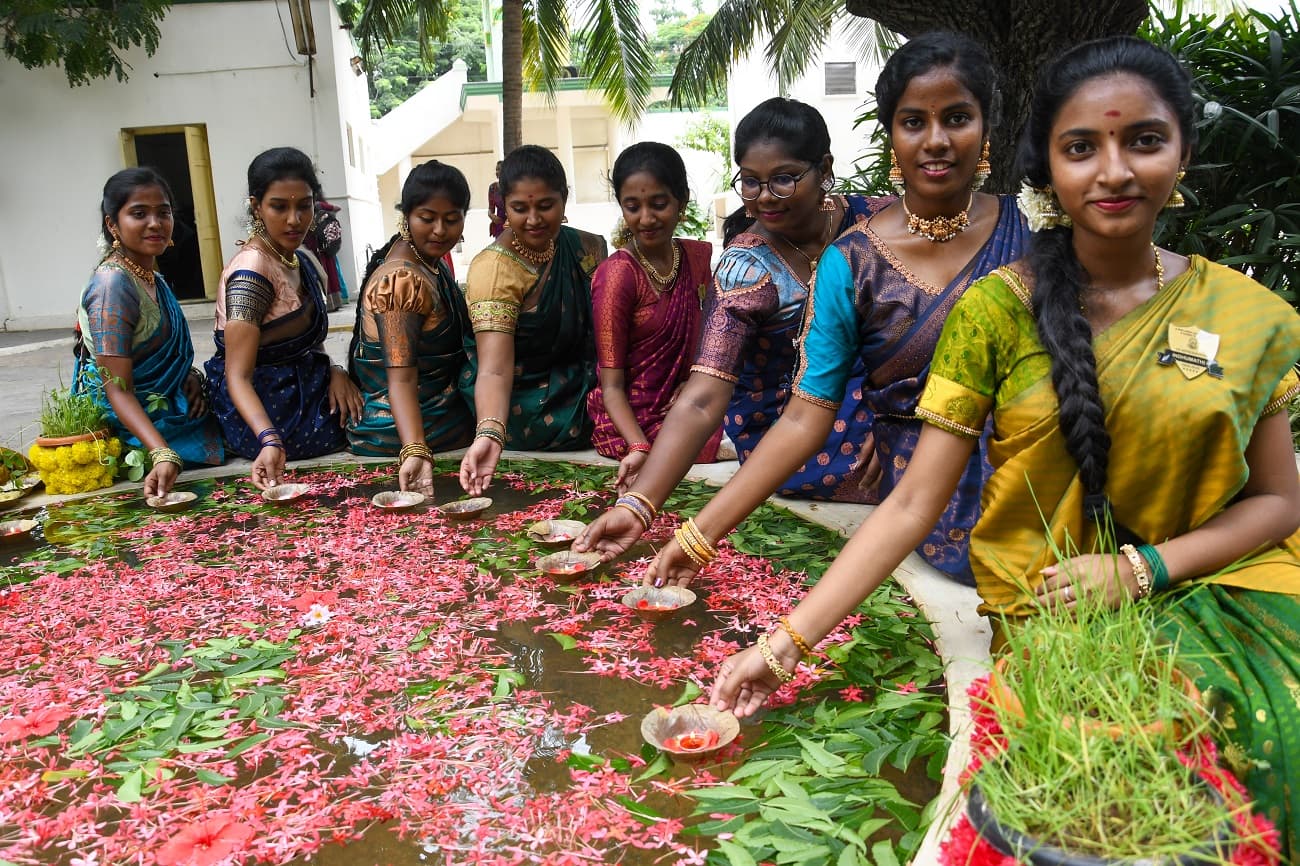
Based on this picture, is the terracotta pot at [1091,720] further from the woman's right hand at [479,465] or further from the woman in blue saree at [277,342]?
the woman in blue saree at [277,342]

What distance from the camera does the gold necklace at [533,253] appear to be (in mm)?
4387

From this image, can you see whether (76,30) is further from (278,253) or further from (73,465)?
(73,465)

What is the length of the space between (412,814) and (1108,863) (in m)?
1.25

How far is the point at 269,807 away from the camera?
1.94 metres

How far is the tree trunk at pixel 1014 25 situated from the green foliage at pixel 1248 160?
25.0 inches

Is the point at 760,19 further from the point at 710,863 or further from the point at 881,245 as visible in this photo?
the point at 710,863

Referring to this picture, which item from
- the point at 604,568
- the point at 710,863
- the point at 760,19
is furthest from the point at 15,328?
the point at 710,863

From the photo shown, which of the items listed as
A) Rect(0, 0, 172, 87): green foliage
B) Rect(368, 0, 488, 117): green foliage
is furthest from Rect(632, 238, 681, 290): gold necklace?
Rect(368, 0, 488, 117): green foliage

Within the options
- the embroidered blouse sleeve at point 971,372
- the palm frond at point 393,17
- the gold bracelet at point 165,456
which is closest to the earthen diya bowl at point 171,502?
the gold bracelet at point 165,456

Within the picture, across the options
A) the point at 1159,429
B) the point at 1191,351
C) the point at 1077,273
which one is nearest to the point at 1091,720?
the point at 1159,429

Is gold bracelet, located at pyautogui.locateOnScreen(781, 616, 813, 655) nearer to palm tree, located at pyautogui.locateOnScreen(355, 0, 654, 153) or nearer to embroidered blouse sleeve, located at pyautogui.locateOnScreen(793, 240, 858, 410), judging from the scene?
embroidered blouse sleeve, located at pyautogui.locateOnScreen(793, 240, 858, 410)

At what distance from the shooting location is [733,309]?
3150mm

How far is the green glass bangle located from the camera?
Result: 70.8 inches

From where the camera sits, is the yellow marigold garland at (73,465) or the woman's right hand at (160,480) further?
the yellow marigold garland at (73,465)
